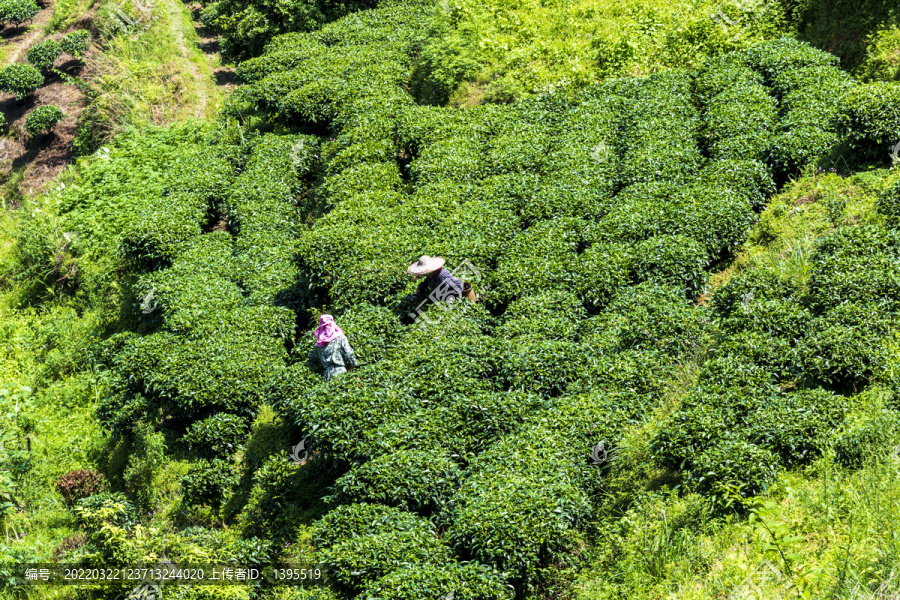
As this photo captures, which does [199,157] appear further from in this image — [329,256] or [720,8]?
[720,8]

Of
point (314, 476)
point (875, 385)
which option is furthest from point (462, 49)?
point (875, 385)

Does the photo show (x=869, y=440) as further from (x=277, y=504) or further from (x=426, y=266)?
(x=277, y=504)

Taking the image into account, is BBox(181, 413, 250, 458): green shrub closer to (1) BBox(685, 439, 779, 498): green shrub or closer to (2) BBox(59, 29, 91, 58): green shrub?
(1) BBox(685, 439, 779, 498): green shrub

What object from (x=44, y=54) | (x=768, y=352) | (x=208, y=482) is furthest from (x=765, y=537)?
(x=44, y=54)

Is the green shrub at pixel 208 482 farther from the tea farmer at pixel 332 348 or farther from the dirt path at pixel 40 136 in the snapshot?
the dirt path at pixel 40 136

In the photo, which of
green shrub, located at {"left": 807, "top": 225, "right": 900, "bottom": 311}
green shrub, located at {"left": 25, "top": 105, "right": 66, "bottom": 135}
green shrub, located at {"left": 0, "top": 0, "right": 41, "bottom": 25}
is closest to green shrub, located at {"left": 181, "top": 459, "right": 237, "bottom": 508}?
green shrub, located at {"left": 807, "top": 225, "right": 900, "bottom": 311}

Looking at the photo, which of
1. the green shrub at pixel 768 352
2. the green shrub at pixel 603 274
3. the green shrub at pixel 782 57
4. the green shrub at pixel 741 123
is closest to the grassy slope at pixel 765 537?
the green shrub at pixel 768 352
